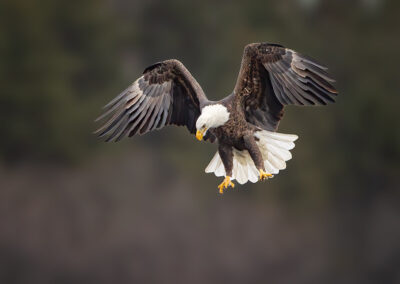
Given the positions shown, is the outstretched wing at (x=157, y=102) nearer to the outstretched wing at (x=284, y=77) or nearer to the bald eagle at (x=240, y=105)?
the bald eagle at (x=240, y=105)

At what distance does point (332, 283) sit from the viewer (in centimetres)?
2023

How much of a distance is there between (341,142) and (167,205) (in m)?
4.72

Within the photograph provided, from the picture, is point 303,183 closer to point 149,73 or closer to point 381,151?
point 381,151

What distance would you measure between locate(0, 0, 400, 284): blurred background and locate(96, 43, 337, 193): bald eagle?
11066 millimetres

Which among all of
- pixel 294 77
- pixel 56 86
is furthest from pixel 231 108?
pixel 56 86

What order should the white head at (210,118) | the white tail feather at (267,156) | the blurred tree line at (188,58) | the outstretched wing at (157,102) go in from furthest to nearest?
the blurred tree line at (188,58), the white tail feather at (267,156), the outstretched wing at (157,102), the white head at (210,118)

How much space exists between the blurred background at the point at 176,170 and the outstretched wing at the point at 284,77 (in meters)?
11.6

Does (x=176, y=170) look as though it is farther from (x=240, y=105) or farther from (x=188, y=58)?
(x=240, y=105)

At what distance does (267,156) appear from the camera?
757 centimetres

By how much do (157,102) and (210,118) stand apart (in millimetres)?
786

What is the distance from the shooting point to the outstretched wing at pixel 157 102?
24.2ft

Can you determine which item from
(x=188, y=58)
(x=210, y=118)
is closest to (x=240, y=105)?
(x=210, y=118)

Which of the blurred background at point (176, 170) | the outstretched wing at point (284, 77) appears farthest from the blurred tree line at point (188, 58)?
the outstretched wing at point (284, 77)

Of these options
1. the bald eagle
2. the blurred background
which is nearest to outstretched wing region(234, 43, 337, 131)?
the bald eagle
